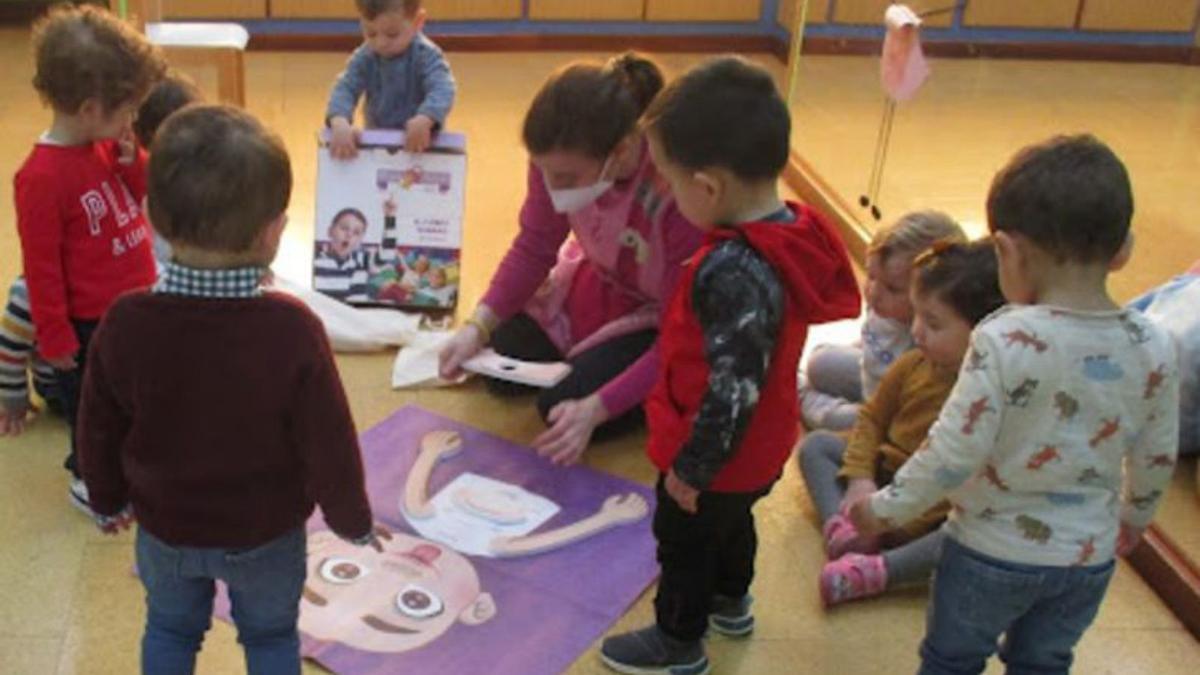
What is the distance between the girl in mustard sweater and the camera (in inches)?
67.2

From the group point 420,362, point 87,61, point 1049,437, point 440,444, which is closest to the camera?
point 1049,437

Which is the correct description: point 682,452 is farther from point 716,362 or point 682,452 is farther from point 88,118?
point 88,118

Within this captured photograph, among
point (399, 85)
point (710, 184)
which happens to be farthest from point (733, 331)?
point (399, 85)

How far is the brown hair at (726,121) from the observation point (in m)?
1.40

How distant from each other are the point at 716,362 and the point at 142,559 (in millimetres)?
690

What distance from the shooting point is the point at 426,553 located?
6.42 ft

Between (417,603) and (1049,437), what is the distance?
95 cm

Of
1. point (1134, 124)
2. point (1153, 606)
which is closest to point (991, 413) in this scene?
point (1153, 606)

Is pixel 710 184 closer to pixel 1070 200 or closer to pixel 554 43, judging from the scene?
pixel 1070 200

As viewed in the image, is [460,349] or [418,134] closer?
[460,349]

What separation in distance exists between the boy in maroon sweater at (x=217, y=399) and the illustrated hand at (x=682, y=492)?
1.24 ft

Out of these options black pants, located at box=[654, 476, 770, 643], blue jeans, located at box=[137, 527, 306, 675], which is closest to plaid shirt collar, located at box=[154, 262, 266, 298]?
blue jeans, located at box=[137, 527, 306, 675]

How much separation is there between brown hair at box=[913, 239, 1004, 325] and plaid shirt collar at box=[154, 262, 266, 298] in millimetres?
946

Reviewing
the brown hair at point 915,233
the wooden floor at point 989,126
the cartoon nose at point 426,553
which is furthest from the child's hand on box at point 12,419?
the wooden floor at point 989,126
